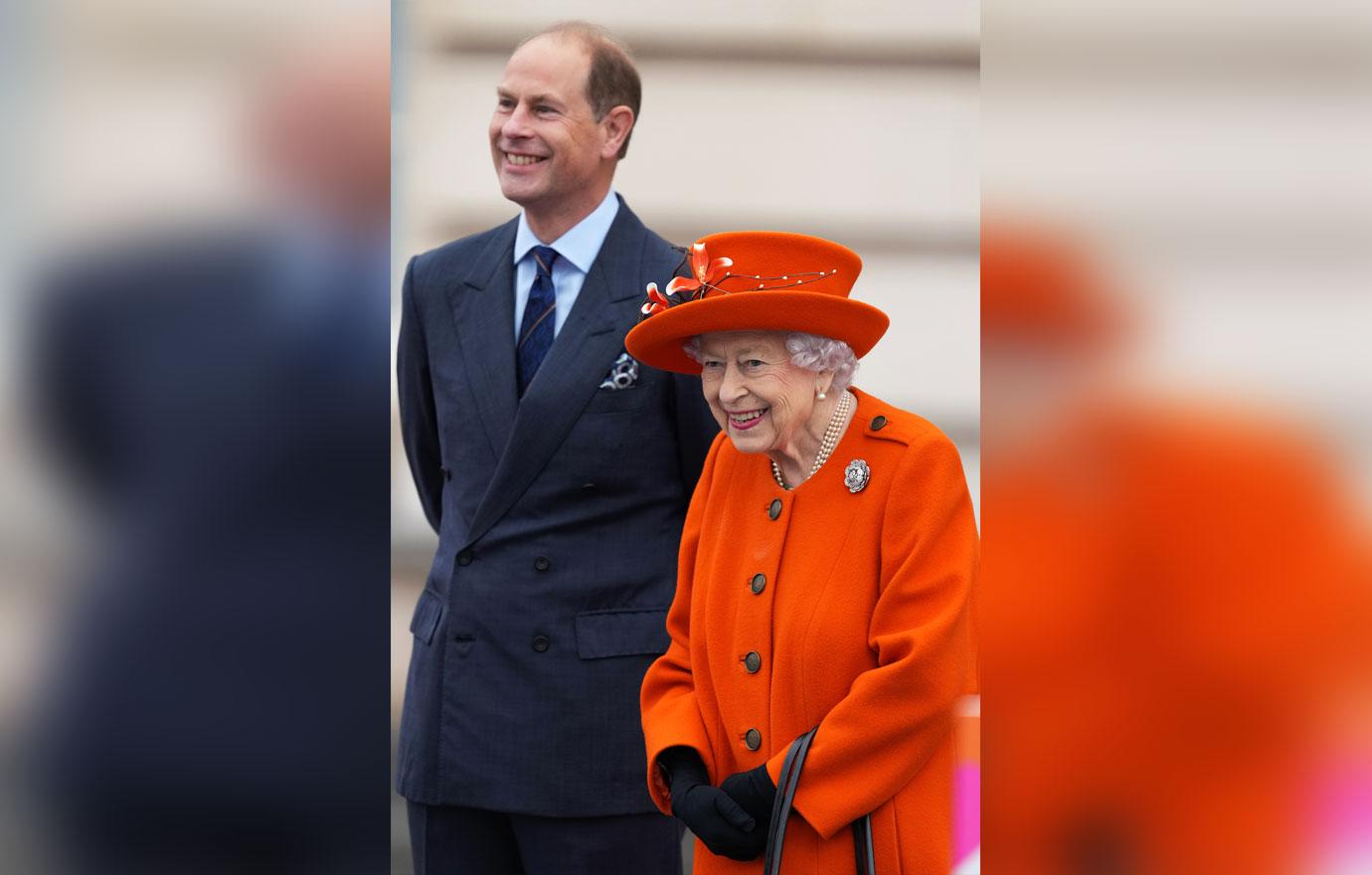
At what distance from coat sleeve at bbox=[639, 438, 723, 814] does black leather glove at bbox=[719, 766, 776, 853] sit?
11 cm

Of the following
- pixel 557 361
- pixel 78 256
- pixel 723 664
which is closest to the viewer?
pixel 78 256

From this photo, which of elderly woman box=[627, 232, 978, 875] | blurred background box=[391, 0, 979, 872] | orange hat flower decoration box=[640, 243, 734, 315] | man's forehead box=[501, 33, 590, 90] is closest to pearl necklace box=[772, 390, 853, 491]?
elderly woman box=[627, 232, 978, 875]

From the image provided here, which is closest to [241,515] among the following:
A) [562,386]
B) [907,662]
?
[907,662]

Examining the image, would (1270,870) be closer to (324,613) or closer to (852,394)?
(324,613)

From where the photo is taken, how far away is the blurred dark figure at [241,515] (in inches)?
28.5

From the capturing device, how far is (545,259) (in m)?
2.59

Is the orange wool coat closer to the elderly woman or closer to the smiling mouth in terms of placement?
the elderly woman

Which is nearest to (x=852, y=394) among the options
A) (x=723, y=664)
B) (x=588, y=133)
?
(x=723, y=664)

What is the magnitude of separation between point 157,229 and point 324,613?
0.69 feet

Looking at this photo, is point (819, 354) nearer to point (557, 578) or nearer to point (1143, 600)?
point (557, 578)

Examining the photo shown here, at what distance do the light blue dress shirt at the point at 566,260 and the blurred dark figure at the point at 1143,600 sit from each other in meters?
1.84

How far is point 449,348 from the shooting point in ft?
8.50

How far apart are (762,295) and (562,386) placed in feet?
1.58

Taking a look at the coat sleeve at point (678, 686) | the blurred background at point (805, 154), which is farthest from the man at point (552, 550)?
the blurred background at point (805, 154)
